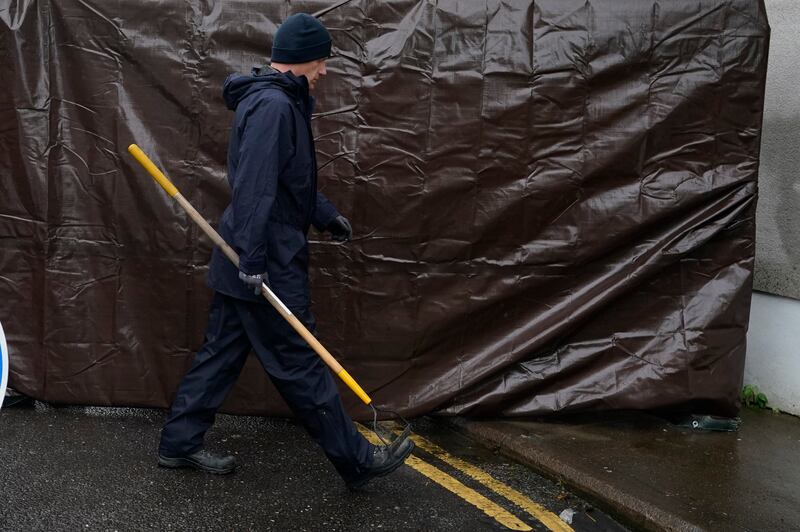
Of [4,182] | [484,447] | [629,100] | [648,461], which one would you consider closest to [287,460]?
[484,447]

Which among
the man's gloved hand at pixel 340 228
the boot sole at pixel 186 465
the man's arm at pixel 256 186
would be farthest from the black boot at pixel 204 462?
the man's gloved hand at pixel 340 228

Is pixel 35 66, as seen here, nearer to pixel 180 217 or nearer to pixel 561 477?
pixel 180 217

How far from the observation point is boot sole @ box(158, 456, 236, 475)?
13.9ft

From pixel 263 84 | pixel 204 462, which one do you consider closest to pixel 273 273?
pixel 263 84

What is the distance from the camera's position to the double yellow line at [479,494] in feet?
12.9

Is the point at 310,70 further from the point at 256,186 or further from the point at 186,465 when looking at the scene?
the point at 186,465

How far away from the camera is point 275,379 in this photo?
4070 millimetres

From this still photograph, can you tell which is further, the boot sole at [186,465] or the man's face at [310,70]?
the boot sole at [186,465]

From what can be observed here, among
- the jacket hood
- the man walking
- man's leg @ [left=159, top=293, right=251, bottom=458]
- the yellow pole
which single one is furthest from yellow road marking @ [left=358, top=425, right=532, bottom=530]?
the jacket hood

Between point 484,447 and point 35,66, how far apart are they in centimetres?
287

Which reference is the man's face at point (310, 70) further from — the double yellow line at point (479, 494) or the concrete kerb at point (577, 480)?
the concrete kerb at point (577, 480)

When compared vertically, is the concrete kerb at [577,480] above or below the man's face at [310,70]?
below

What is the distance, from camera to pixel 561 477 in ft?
14.4

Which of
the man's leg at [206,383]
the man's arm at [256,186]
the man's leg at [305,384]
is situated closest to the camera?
the man's arm at [256,186]
